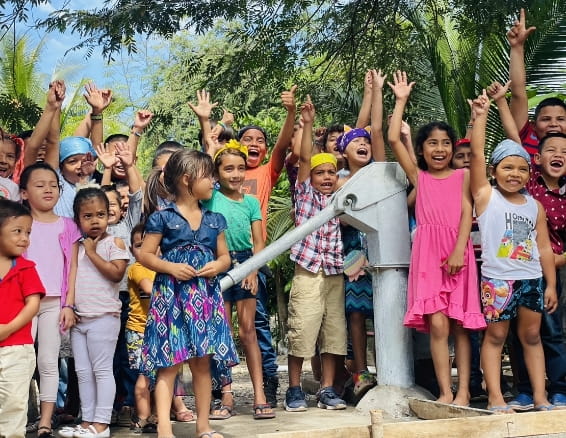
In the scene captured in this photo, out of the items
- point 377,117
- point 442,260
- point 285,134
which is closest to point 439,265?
point 442,260

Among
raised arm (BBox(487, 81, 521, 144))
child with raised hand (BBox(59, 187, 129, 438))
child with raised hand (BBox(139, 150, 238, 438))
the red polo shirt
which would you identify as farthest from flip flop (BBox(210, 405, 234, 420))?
raised arm (BBox(487, 81, 521, 144))

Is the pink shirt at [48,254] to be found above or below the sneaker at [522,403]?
above

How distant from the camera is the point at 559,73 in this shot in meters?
10.3

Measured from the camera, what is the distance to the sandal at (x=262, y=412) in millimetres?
5062

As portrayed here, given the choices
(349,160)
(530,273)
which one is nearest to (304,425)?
(530,273)

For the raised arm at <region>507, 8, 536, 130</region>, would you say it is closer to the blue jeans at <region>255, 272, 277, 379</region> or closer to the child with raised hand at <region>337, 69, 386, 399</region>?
the child with raised hand at <region>337, 69, 386, 399</region>

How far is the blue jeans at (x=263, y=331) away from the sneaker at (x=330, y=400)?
1.53ft

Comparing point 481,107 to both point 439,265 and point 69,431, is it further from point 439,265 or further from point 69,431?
point 69,431

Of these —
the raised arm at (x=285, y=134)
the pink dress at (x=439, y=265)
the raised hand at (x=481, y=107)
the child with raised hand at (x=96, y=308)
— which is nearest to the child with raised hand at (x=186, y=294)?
the child with raised hand at (x=96, y=308)

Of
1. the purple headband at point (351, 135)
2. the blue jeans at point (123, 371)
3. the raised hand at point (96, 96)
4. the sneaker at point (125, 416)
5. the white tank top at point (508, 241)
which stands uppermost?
the raised hand at point (96, 96)

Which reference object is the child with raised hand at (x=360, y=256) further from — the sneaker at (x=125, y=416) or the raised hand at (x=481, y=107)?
the sneaker at (x=125, y=416)

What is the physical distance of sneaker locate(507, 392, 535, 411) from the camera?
491 cm

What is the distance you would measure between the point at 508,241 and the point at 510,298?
12.9 inches

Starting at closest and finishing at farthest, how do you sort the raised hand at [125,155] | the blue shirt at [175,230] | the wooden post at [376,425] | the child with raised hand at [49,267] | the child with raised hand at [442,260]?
the wooden post at [376,425]
the blue shirt at [175,230]
the child with raised hand at [49,267]
the child with raised hand at [442,260]
the raised hand at [125,155]
